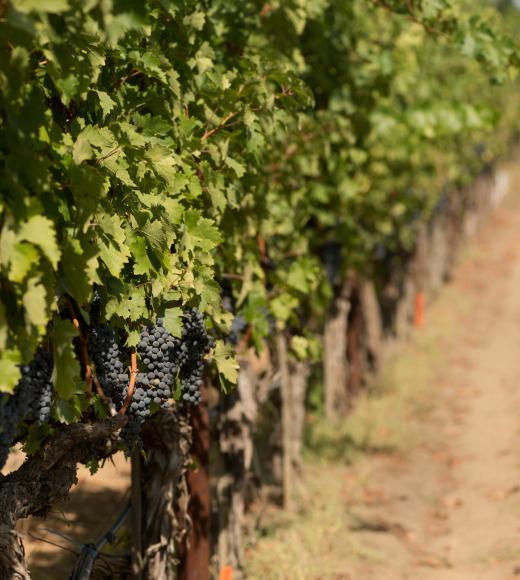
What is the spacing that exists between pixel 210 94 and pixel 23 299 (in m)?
2.42

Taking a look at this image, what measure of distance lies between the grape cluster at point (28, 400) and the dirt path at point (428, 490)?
411cm

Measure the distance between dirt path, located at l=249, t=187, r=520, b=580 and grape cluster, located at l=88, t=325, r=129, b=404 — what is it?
3660mm

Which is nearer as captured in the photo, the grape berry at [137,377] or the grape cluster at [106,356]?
the grape berry at [137,377]

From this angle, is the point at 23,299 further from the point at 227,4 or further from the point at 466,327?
the point at 466,327

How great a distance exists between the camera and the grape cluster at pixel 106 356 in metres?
4.55

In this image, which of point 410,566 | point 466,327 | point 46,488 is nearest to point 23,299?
point 46,488

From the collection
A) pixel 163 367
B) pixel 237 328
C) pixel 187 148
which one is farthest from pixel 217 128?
pixel 237 328

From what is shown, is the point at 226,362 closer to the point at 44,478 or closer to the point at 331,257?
the point at 44,478

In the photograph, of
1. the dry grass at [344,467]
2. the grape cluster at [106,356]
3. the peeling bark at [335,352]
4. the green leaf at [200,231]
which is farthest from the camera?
the peeling bark at [335,352]

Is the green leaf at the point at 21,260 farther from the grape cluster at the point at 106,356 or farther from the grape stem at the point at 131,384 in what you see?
the grape stem at the point at 131,384

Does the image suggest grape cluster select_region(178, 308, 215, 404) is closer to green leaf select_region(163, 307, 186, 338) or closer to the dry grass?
green leaf select_region(163, 307, 186, 338)

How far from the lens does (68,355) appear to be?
396 centimetres

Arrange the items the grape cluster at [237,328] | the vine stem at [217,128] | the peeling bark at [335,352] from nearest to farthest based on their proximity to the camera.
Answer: the vine stem at [217,128] → the grape cluster at [237,328] → the peeling bark at [335,352]

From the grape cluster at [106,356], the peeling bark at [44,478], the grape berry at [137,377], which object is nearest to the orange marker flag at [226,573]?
the grape berry at [137,377]
